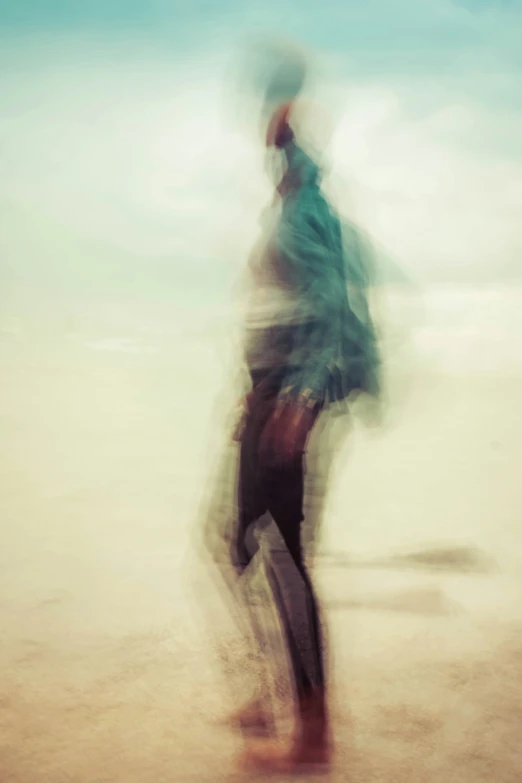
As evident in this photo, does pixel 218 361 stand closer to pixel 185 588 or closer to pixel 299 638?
pixel 185 588

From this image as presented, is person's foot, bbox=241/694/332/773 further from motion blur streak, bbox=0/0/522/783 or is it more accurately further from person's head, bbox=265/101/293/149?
person's head, bbox=265/101/293/149

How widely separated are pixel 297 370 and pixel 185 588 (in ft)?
2.55

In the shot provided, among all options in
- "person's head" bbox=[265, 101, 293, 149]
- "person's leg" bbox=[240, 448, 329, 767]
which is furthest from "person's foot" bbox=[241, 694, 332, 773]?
"person's head" bbox=[265, 101, 293, 149]

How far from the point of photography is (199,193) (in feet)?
5.20

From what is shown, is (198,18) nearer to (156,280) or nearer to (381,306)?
(156,280)

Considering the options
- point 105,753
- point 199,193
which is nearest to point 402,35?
point 199,193

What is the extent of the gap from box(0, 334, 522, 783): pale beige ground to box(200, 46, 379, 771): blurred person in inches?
3.4

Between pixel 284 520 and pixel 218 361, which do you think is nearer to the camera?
pixel 284 520

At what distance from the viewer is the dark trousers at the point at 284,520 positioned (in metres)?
1.12

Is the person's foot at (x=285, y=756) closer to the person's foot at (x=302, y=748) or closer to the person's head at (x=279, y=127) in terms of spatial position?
the person's foot at (x=302, y=748)

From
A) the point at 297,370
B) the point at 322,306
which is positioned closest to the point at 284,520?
the point at 297,370

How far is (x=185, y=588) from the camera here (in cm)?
162

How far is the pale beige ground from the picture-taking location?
1.13 metres

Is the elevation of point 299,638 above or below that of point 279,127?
below
